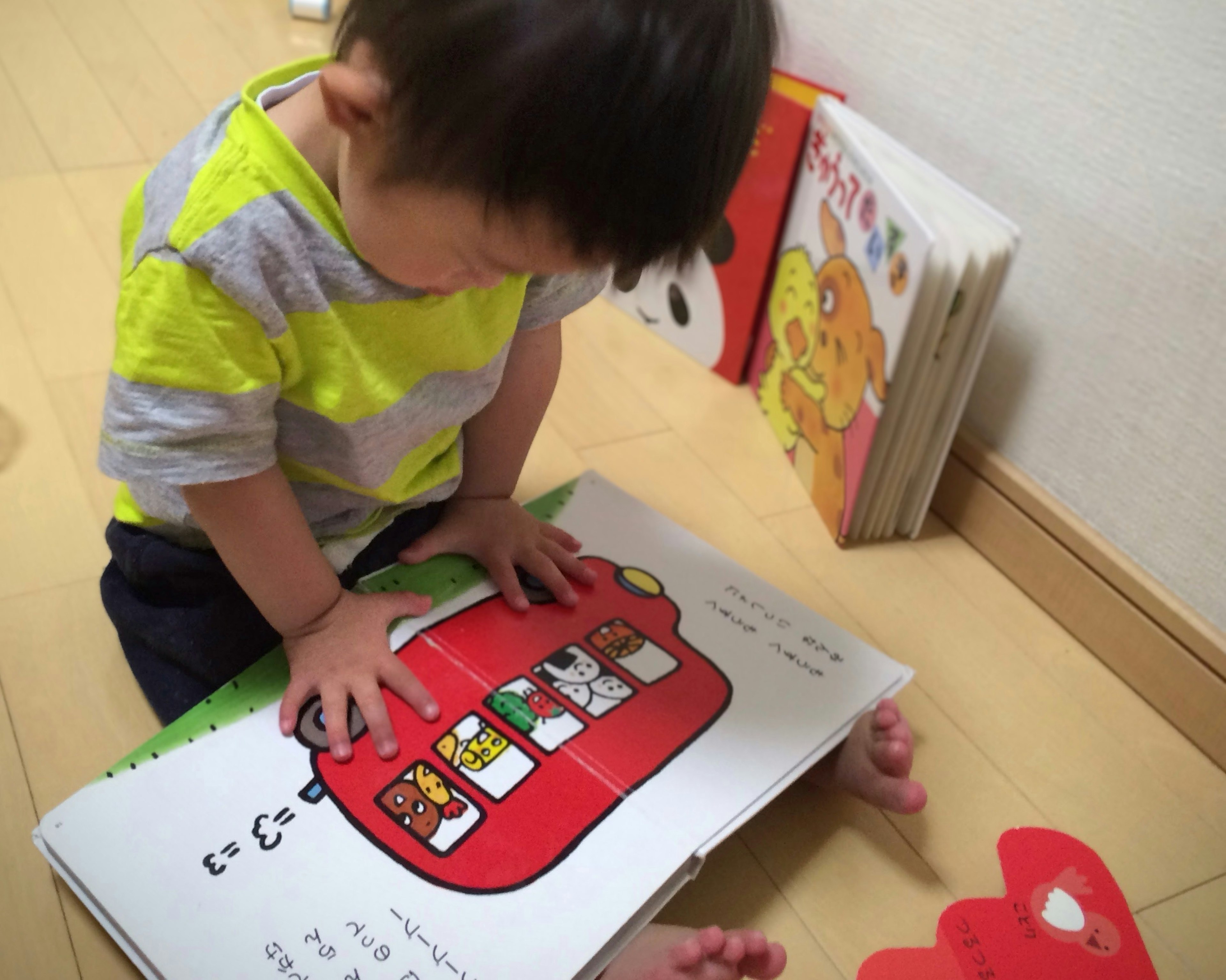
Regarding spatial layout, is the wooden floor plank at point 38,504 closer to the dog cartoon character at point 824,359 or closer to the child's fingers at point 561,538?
the child's fingers at point 561,538

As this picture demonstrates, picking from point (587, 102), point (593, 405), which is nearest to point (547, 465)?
point (593, 405)

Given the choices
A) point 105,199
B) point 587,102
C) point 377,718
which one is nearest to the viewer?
point 587,102

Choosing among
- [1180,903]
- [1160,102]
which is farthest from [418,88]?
[1180,903]

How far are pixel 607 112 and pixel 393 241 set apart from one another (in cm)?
14

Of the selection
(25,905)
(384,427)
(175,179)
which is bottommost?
(25,905)

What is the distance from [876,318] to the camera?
0.80 metres

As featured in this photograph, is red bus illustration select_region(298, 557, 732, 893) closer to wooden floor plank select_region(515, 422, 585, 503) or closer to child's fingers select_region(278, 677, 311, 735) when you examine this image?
child's fingers select_region(278, 677, 311, 735)

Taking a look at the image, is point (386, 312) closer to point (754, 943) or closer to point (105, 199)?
point (754, 943)

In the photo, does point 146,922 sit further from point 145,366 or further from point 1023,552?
point 1023,552

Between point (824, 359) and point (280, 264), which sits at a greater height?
point (280, 264)

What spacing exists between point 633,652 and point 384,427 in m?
0.21

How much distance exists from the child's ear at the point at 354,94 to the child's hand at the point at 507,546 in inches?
12.8

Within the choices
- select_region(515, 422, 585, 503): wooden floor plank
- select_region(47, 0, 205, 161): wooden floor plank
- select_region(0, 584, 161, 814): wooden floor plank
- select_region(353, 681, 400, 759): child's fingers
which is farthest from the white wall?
select_region(47, 0, 205, 161): wooden floor plank

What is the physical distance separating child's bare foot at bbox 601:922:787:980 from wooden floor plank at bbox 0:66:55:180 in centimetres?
97
